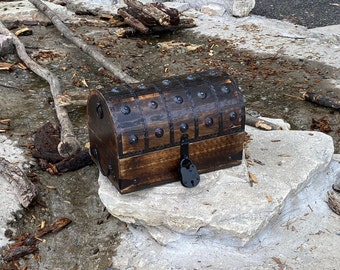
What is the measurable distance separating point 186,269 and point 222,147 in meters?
1.05

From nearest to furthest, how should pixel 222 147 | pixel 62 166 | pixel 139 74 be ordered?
pixel 222 147, pixel 62 166, pixel 139 74

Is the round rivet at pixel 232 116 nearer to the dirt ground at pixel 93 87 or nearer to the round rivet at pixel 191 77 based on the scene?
the round rivet at pixel 191 77

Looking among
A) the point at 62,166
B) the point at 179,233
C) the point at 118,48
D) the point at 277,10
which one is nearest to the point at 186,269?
the point at 179,233

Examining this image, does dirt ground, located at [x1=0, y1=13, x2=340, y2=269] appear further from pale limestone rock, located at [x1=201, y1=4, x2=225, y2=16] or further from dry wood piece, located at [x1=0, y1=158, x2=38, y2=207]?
pale limestone rock, located at [x1=201, y1=4, x2=225, y2=16]

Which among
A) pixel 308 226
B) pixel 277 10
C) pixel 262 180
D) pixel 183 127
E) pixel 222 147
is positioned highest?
pixel 183 127

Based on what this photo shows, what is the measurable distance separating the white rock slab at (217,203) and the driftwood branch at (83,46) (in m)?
2.88

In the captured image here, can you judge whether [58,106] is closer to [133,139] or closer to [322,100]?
[133,139]

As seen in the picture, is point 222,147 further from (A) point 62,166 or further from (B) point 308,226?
(A) point 62,166

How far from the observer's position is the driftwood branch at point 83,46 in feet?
24.3

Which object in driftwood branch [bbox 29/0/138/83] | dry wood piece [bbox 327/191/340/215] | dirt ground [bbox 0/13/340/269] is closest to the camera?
dirt ground [bbox 0/13/340/269]

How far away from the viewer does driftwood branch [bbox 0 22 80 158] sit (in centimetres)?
555

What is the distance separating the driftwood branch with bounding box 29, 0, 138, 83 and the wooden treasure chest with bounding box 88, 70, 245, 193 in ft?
9.03

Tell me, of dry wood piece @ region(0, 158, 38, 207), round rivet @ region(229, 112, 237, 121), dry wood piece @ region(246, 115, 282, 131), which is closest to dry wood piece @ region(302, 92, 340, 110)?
dry wood piece @ region(246, 115, 282, 131)

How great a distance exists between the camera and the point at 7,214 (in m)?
4.72
